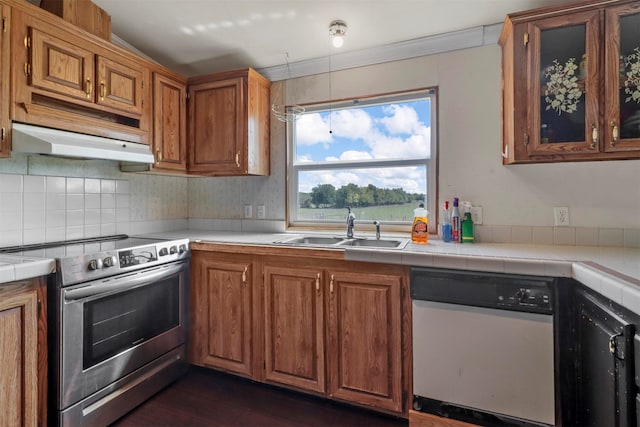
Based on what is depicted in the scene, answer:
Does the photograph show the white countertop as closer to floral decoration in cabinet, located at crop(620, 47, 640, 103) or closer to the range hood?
the range hood

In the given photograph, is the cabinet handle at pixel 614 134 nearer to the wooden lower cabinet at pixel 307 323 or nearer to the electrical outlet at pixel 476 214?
the electrical outlet at pixel 476 214

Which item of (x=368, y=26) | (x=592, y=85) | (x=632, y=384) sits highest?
(x=368, y=26)

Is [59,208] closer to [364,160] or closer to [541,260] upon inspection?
[364,160]

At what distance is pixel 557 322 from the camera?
140cm

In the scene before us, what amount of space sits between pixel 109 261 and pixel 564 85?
98.4 inches

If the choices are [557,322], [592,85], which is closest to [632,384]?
[557,322]

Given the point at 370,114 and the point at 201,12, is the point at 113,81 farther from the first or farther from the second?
the point at 370,114

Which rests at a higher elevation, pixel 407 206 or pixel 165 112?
pixel 165 112

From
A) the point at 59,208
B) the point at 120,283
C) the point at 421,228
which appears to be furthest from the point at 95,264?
the point at 421,228

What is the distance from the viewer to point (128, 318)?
1827 millimetres

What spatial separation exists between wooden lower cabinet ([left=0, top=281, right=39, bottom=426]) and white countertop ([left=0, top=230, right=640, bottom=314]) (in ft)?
0.30

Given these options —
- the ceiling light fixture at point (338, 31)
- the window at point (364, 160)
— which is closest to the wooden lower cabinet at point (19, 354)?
the window at point (364, 160)

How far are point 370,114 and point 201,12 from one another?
1.31m

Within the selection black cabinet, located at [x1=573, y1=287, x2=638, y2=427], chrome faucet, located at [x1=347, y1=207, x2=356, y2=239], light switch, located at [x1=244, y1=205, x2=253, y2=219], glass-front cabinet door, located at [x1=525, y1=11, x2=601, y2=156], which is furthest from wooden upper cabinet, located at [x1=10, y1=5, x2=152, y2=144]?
black cabinet, located at [x1=573, y1=287, x2=638, y2=427]
